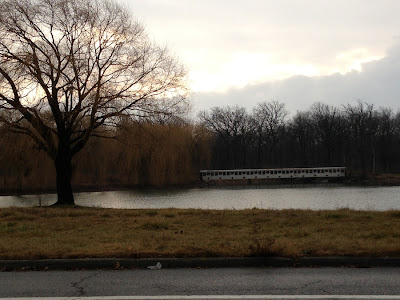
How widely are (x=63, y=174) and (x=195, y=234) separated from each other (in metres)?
13.1

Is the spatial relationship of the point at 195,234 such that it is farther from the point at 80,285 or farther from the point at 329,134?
the point at 329,134

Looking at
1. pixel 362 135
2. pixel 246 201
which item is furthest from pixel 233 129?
pixel 246 201

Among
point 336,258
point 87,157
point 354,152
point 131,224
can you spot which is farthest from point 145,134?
point 354,152

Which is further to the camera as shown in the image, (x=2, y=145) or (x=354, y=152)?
(x=354, y=152)

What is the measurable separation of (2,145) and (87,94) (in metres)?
4.96

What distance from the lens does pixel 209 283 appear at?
19.1 feet

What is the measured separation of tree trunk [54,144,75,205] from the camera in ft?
67.5

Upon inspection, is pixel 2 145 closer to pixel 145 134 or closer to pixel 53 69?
pixel 53 69

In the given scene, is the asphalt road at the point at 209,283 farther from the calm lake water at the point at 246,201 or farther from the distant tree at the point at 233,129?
the distant tree at the point at 233,129

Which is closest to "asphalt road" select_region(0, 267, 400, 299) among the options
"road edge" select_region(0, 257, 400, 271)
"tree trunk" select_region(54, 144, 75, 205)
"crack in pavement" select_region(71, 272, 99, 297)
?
"crack in pavement" select_region(71, 272, 99, 297)

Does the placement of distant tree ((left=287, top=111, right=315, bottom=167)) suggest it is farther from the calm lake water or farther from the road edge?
the road edge

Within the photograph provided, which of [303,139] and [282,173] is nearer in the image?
[282,173]

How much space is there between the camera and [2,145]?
1978 cm

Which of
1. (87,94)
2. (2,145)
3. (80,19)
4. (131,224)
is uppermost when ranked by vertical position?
(80,19)
